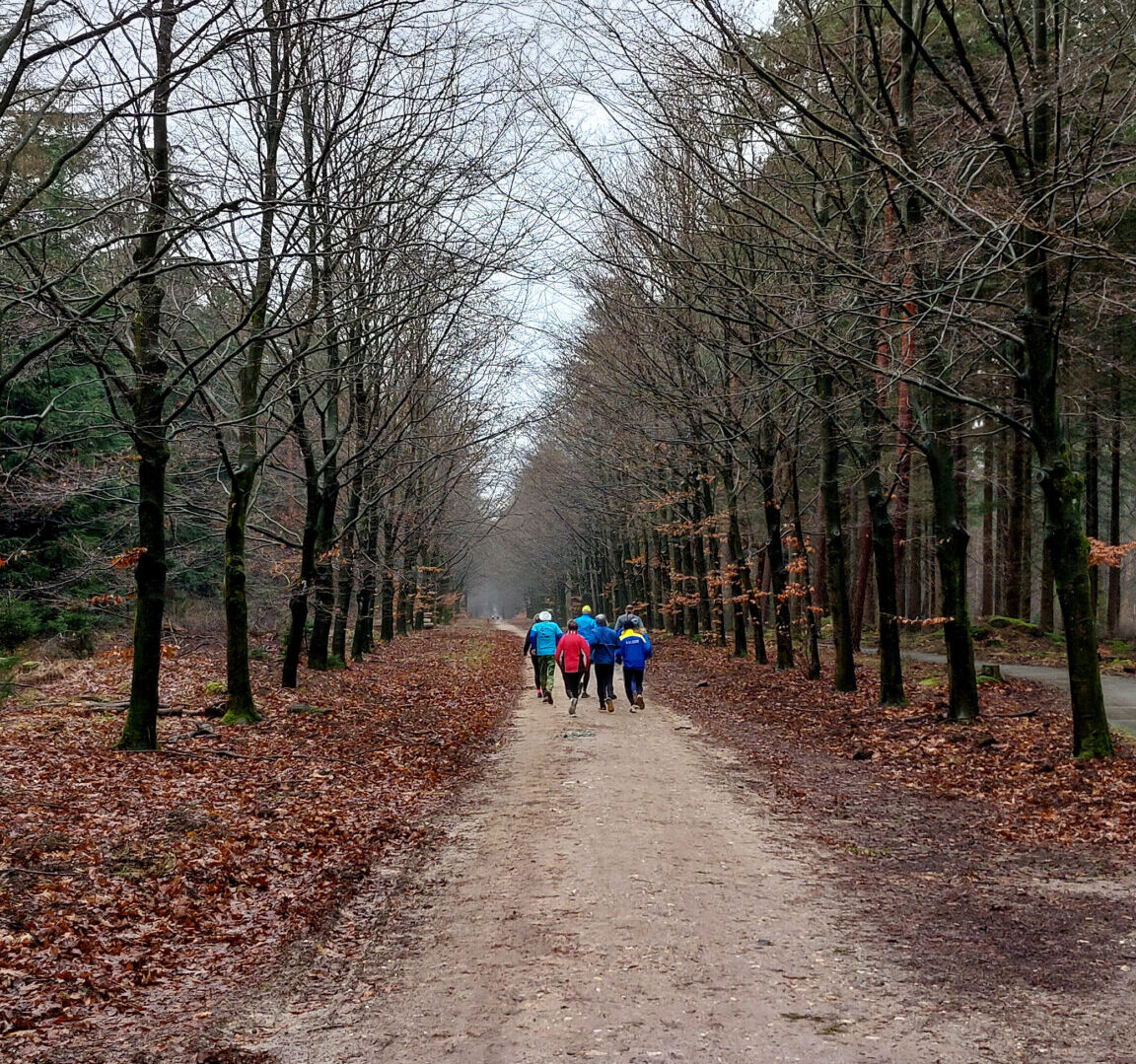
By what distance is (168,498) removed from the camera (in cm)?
1695

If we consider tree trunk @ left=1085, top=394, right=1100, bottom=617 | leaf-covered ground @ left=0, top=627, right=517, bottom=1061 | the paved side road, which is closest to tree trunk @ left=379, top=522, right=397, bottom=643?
leaf-covered ground @ left=0, top=627, right=517, bottom=1061

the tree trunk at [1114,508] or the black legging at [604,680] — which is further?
the tree trunk at [1114,508]

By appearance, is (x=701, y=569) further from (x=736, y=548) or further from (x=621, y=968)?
(x=621, y=968)

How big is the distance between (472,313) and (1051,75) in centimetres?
1057

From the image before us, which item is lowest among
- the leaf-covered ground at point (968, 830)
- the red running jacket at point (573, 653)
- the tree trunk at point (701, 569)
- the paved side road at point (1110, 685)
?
the leaf-covered ground at point (968, 830)

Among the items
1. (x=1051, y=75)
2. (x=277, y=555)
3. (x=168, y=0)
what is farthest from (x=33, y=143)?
(x=277, y=555)

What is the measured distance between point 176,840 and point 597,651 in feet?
39.2

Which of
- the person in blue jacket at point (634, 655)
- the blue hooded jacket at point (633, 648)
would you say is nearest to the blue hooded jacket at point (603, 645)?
the person in blue jacket at point (634, 655)

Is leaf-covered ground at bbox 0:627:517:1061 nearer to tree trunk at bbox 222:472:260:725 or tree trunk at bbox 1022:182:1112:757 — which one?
tree trunk at bbox 222:472:260:725

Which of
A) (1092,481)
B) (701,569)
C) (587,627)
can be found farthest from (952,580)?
(701,569)

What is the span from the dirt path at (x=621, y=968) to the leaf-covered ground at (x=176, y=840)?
2.17 ft

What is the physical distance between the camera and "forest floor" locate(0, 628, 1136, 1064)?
182 inches

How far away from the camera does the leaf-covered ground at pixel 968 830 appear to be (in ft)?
18.4

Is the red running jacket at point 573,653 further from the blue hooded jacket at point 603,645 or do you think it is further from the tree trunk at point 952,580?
the tree trunk at point 952,580
